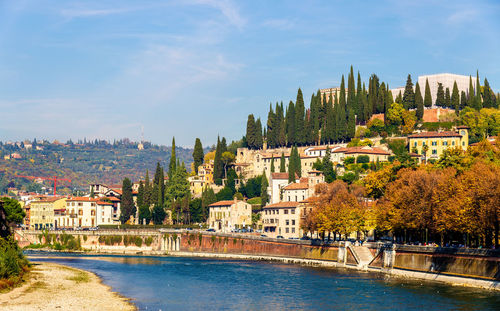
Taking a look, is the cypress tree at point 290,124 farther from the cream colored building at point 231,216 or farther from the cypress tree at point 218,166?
the cream colored building at point 231,216

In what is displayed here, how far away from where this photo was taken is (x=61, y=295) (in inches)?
2299

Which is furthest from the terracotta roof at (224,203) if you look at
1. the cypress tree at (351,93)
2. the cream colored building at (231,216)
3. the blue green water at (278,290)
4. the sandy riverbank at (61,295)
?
the sandy riverbank at (61,295)

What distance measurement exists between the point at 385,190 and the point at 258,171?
2665 inches

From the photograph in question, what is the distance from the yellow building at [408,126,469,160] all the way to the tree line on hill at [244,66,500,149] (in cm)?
825

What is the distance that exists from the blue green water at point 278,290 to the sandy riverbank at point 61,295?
7.24 feet

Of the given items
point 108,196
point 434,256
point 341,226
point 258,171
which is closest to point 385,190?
point 341,226

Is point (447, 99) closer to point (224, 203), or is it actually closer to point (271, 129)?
point (271, 129)

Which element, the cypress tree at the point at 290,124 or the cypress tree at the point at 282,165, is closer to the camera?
the cypress tree at the point at 282,165

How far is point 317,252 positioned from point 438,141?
5458 cm

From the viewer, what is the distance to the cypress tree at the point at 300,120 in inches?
6412

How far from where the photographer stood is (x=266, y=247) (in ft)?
357

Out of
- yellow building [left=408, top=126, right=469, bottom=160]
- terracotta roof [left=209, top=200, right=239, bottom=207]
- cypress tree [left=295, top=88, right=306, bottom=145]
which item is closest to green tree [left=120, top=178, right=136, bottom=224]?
terracotta roof [left=209, top=200, right=239, bottom=207]

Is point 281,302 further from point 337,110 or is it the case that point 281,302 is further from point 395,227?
point 337,110

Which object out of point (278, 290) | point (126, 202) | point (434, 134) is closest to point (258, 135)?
point (126, 202)
